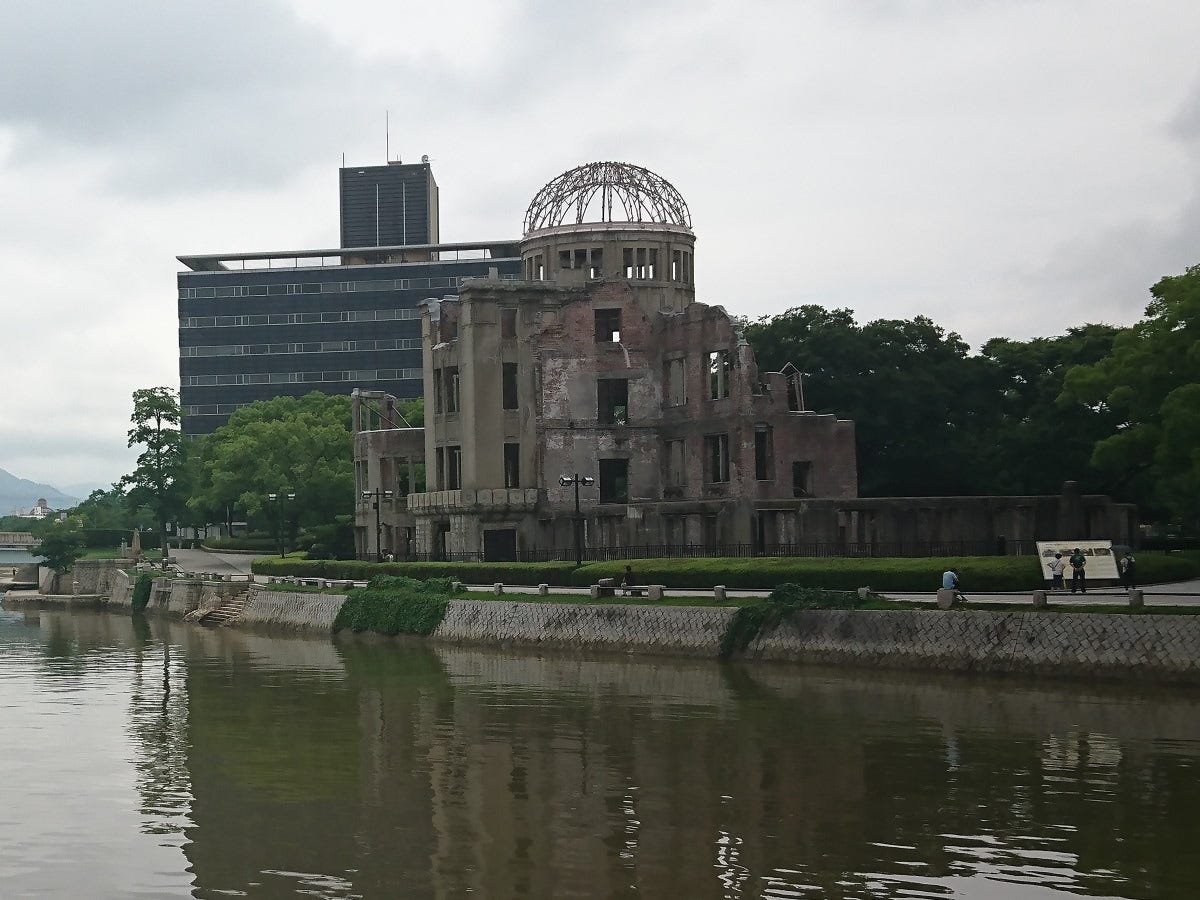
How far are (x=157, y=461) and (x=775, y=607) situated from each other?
85.7 m

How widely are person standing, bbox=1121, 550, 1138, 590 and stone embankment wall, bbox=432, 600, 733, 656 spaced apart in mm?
11676

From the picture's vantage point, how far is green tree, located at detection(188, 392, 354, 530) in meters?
105

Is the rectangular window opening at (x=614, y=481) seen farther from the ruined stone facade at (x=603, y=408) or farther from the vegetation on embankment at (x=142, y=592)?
the vegetation on embankment at (x=142, y=592)

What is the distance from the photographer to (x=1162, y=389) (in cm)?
5647

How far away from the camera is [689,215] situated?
84.4 meters

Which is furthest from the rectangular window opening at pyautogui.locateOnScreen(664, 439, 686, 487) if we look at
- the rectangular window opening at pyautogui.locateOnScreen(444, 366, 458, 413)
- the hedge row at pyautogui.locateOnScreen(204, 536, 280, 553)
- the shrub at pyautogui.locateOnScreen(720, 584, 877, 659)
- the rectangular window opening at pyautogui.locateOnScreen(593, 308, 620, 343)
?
the hedge row at pyautogui.locateOnScreen(204, 536, 280, 553)

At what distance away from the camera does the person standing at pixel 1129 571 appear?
46.7 metres

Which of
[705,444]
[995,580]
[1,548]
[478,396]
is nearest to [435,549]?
[478,396]

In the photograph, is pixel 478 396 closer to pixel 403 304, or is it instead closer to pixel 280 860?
pixel 280 860

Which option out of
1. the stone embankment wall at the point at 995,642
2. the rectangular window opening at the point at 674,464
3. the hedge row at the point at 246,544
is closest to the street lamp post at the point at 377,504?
the rectangular window opening at the point at 674,464

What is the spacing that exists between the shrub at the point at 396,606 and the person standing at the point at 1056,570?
23.5 meters

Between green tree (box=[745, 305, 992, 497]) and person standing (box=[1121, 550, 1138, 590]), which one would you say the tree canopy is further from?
person standing (box=[1121, 550, 1138, 590])

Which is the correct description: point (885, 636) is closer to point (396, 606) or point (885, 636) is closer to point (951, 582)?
point (951, 582)

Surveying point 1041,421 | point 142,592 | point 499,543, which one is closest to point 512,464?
point 499,543
